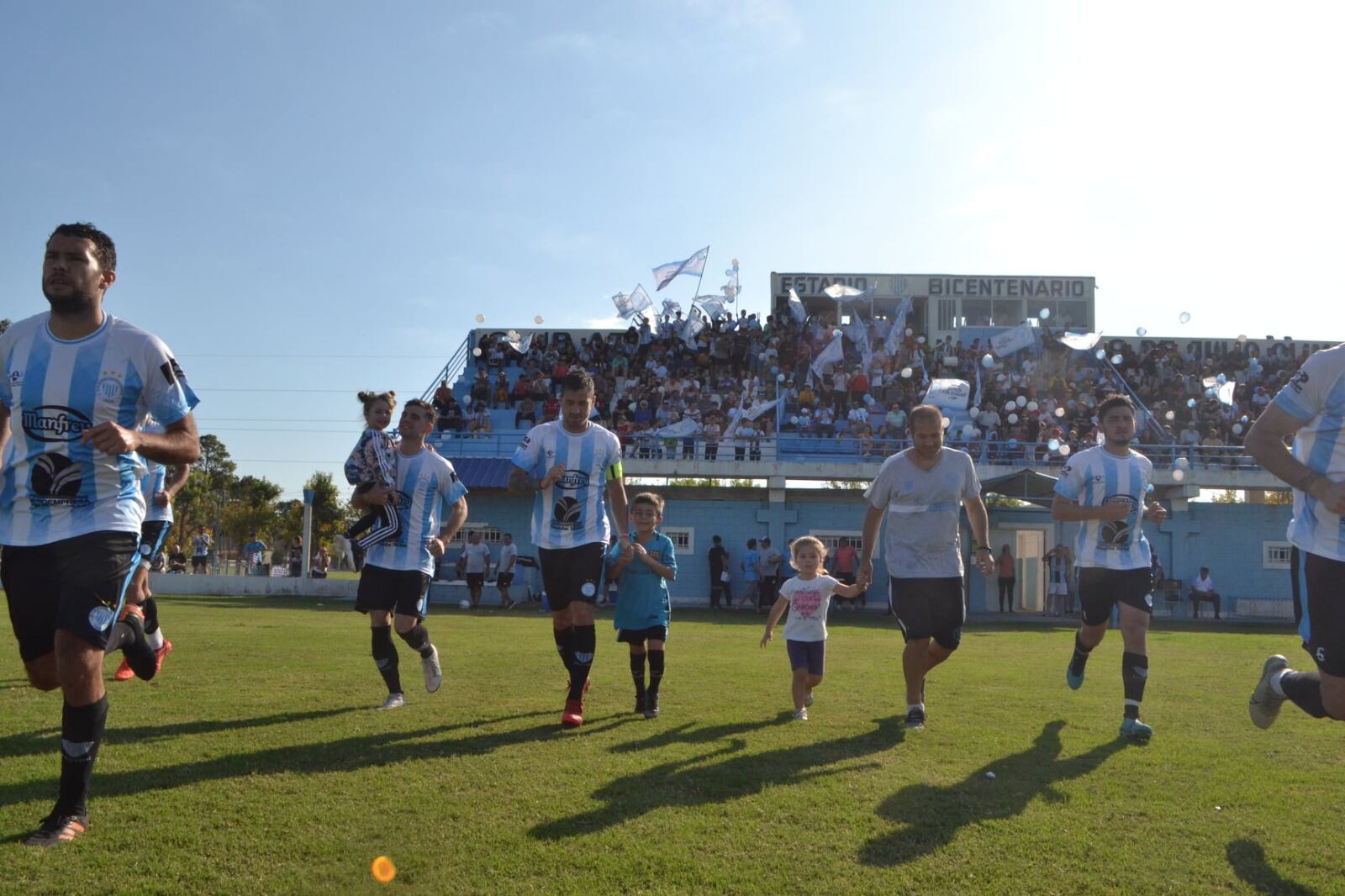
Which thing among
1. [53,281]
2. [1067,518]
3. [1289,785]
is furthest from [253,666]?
[1289,785]

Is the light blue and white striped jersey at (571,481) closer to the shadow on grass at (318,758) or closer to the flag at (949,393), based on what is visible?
the shadow on grass at (318,758)

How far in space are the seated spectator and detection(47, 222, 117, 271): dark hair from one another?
27.0 metres

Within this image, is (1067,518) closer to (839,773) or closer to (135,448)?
(839,773)

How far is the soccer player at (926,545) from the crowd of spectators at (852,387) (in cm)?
2083

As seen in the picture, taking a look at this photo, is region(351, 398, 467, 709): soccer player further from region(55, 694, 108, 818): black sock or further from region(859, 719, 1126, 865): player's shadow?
region(859, 719, 1126, 865): player's shadow

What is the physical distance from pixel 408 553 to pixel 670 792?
342 centimetres

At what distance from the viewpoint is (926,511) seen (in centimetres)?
703

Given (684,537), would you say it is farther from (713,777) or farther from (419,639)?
(713,777)

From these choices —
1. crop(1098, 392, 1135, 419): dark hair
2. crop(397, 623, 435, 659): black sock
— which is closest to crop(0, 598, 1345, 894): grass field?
crop(397, 623, 435, 659): black sock

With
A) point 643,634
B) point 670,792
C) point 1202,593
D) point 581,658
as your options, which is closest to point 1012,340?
point 1202,593

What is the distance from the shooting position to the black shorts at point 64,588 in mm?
4043

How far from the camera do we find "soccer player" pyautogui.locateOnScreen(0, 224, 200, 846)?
4.07 meters

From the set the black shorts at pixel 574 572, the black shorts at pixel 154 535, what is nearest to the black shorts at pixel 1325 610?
the black shorts at pixel 574 572

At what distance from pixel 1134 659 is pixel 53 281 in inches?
259
